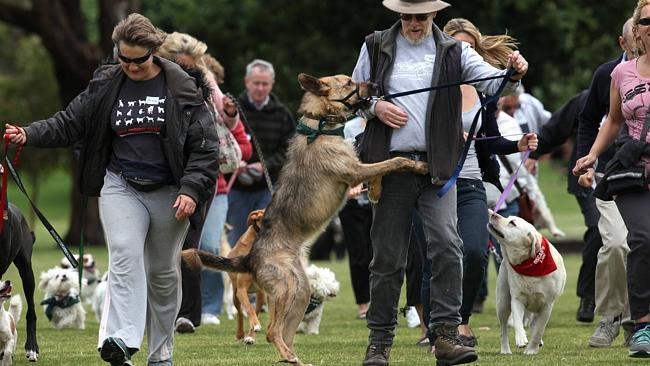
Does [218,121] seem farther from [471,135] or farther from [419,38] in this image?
[419,38]

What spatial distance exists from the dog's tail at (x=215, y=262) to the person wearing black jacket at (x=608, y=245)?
8.71 ft

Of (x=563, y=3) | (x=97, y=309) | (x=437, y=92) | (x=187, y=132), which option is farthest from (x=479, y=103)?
(x=563, y=3)

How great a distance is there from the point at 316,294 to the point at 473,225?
264cm

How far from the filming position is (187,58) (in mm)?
10484

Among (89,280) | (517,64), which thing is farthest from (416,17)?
(89,280)

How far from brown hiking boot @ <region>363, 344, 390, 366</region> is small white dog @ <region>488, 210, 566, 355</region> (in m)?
1.43

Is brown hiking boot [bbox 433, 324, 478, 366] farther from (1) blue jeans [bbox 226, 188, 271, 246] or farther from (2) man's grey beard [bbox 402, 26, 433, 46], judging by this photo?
(1) blue jeans [bbox 226, 188, 271, 246]

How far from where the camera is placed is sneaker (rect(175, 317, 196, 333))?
37.4ft

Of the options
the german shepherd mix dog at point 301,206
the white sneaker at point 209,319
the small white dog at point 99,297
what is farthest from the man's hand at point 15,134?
the small white dog at point 99,297

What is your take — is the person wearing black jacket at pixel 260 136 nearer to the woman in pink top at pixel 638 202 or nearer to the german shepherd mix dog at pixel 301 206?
the german shepherd mix dog at pixel 301 206

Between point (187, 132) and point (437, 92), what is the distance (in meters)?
1.51

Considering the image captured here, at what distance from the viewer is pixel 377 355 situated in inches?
314

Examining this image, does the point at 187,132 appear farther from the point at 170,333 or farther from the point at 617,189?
the point at 617,189

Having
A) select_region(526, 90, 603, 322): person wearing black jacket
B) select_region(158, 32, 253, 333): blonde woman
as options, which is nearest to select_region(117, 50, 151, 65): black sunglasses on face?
select_region(158, 32, 253, 333): blonde woman
